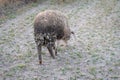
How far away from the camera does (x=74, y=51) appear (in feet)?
23.5

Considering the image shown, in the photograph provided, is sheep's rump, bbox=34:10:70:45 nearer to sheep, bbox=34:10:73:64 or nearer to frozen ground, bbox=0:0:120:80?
sheep, bbox=34:10:73:64

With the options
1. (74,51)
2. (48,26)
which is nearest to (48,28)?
(48,26)

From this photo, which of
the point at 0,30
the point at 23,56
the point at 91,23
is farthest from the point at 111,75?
the point at 0,30

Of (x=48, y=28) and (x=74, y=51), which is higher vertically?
(x=48, y=28)

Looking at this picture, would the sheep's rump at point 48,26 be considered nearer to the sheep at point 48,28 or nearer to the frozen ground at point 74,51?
the sheep at point 48,28

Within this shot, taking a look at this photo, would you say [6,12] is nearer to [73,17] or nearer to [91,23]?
Result: [73,17]

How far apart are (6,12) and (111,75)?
19.3ft

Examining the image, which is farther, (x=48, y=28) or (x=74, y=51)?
(x=74, y=51)

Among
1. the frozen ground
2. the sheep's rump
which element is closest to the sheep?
the sheep's rump

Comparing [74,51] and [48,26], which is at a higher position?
[48,26]

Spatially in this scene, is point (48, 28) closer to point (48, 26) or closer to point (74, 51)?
point (48, 26)

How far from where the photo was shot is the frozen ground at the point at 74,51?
5.93 meters

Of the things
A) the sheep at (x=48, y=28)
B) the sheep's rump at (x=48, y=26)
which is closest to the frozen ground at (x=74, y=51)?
the sheep at (x=48, y=28)

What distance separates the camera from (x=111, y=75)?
19.0 ft
